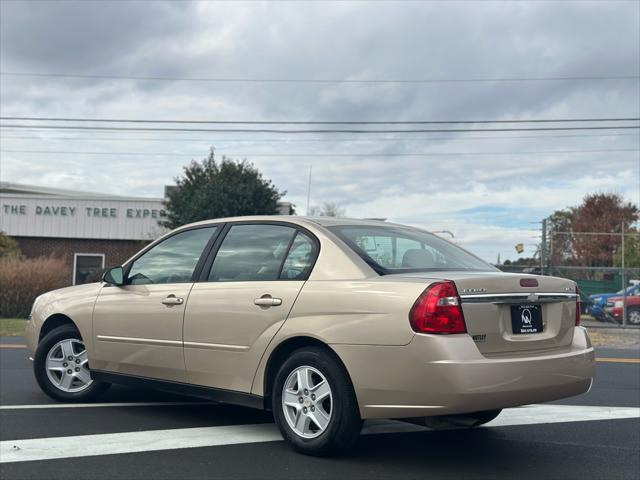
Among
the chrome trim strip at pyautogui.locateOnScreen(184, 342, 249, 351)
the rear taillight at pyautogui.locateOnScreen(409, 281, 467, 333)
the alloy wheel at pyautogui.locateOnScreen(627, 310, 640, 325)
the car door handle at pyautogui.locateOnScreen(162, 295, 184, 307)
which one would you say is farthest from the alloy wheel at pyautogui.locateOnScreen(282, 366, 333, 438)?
the alloy wheel at pyautogui.locateOnScreen(627, 310, 640, 325)

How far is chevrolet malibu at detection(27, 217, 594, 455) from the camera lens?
432 cm

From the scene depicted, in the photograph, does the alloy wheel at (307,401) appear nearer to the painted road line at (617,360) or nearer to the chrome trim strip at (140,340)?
the chrome trim strip at (140,340)

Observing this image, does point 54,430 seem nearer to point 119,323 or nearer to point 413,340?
point 119,323

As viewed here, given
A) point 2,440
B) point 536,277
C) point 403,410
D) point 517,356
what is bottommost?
point 2,440

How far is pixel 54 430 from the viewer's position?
539 centimetres

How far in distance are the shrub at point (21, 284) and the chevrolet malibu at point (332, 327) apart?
1540cm

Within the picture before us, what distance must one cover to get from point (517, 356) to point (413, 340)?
71 cm

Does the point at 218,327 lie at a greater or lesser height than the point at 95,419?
greater

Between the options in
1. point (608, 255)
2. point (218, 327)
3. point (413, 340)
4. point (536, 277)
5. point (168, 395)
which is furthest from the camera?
point (608, 255)

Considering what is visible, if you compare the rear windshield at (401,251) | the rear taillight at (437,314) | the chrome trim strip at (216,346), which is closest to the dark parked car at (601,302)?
the rear windshield at (401,251)

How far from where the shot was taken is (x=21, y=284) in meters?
20.5

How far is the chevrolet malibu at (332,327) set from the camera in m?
4.32

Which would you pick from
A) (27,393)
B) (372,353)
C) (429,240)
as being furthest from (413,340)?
(27,393)

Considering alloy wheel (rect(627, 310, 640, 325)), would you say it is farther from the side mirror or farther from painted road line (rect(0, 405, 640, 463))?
the side mirror
